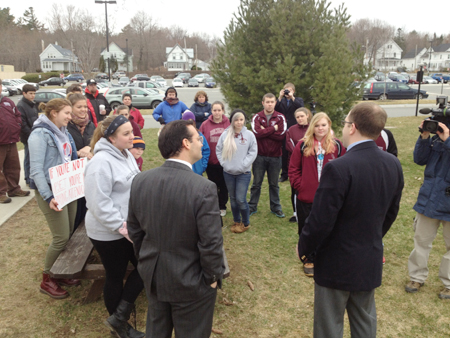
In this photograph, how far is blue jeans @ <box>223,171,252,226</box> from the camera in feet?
16.9

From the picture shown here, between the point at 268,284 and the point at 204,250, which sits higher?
the point at 204,250

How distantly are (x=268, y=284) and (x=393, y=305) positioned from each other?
131cm

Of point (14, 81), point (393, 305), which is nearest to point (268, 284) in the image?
point (393, 305)

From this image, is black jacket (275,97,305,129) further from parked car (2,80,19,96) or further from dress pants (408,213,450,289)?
parked car (2,80,19,96)

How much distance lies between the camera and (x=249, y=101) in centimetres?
803

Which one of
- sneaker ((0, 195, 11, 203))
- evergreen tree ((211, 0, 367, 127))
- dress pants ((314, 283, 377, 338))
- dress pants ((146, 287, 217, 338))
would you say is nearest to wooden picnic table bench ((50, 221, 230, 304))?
dress pants ((146, 287, 217, 338))

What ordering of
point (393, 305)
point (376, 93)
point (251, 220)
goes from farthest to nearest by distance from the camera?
point (376, 93), point (251, 220), point (393, 305)

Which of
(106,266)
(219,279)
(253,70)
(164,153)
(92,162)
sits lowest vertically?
(106,266)

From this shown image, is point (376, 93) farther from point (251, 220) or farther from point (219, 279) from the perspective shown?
point (219, 279)

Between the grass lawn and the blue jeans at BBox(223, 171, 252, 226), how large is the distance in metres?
0.29

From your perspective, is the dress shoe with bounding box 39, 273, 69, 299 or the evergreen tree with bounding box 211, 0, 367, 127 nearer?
the dress shoe with bounding box 39, 273, 69, 299

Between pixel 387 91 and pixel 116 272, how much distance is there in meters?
29.3

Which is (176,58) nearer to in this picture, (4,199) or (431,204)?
(4,199)

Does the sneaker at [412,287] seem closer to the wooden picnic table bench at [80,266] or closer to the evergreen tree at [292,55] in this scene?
the wooden picnic table bench at [80,266]
